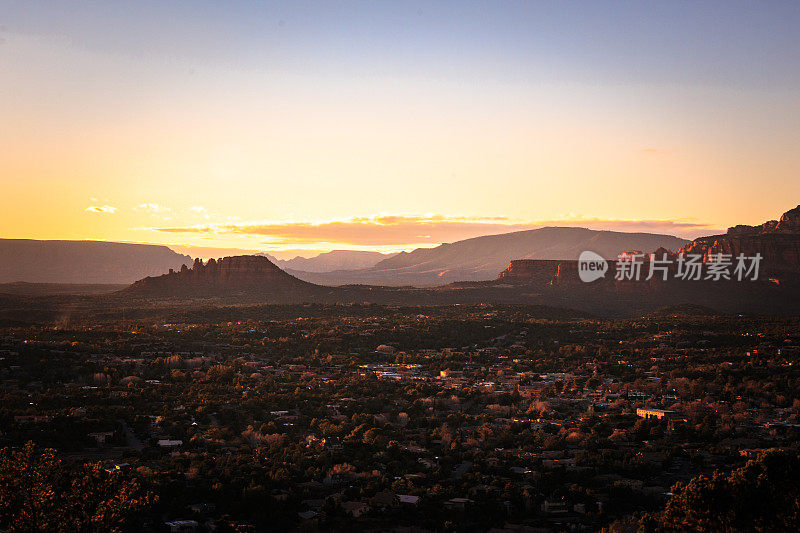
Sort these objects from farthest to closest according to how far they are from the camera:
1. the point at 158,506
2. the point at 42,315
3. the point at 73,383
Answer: the point at 42,315 → the point at 73,383 → the point at 158,506

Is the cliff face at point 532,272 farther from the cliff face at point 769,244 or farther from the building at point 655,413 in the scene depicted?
the building at point 655,413

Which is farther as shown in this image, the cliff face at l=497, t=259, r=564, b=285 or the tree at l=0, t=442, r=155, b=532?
the cliff face at l=497, t=259, r=564, b=285

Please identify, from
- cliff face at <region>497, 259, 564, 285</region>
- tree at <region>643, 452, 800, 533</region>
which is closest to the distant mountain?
cliff face at <region>497, 259, 564, 285</region>

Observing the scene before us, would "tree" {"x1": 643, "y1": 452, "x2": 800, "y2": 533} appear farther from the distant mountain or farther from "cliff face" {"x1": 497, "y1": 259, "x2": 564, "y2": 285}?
"cliff face" {"x1": 497, "y1": 259, "x2": 564, "y2": 285}

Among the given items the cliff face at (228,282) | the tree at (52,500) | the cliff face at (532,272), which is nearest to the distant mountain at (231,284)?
the cliff face at (228,282)

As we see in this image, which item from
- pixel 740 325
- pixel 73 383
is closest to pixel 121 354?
pixel 73 383

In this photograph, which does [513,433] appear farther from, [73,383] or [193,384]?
[73,383]
